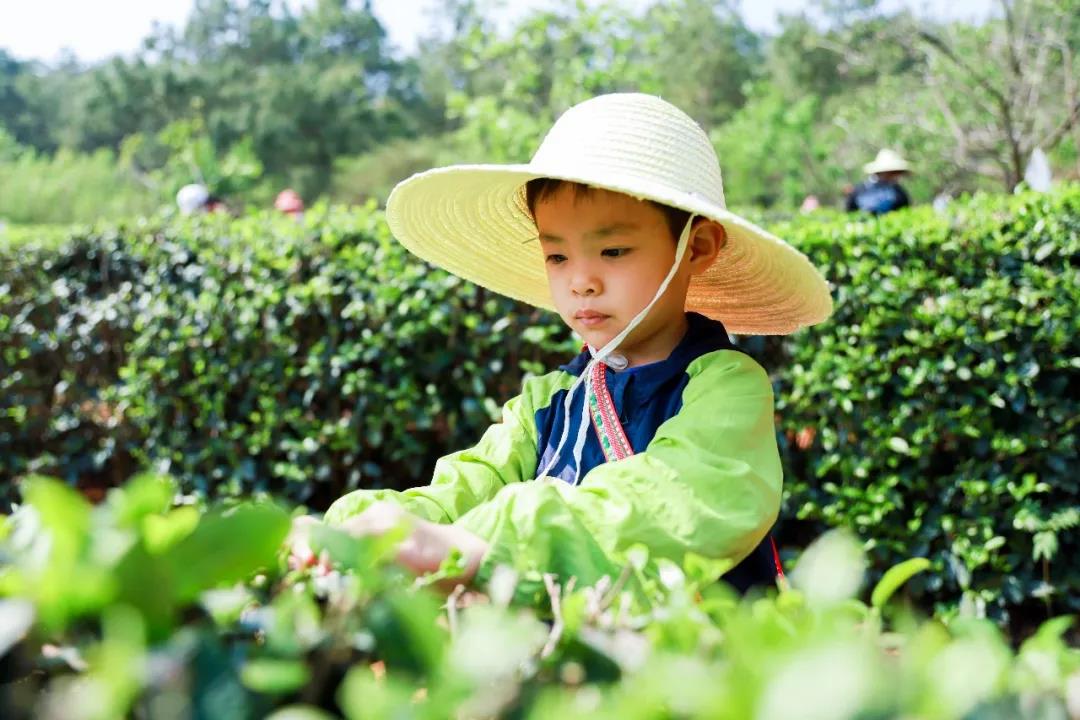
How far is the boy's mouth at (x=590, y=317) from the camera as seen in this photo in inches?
80.2

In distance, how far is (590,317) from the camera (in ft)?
6.72

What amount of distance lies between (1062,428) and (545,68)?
11.7 m

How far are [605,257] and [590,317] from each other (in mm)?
122

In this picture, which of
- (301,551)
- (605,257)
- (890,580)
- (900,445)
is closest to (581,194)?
(605,257)

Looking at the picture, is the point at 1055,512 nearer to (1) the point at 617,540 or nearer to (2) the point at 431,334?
(2) the point at 431,334

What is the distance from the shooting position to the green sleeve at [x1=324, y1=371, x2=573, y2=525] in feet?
5.81

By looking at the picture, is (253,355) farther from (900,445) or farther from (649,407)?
(649,407)

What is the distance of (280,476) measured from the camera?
177 inches

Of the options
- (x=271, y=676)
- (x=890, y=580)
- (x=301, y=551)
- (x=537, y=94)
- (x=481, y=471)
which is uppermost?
(x=271, y=676)

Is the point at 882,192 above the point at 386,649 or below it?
below

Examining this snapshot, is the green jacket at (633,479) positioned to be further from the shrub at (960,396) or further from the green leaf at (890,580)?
the shrub at (960,396)

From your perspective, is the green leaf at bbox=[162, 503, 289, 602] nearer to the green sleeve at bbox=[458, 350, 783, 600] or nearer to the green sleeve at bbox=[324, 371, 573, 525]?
the green sleeve at bbox=[458, 350, 783, 600]

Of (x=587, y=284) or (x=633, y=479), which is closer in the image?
(x=633, y=479)

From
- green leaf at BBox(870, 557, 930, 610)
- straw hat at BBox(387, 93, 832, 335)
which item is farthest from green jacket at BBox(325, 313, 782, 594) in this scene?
green leaf at BBox(870, 557, 930, 610)
